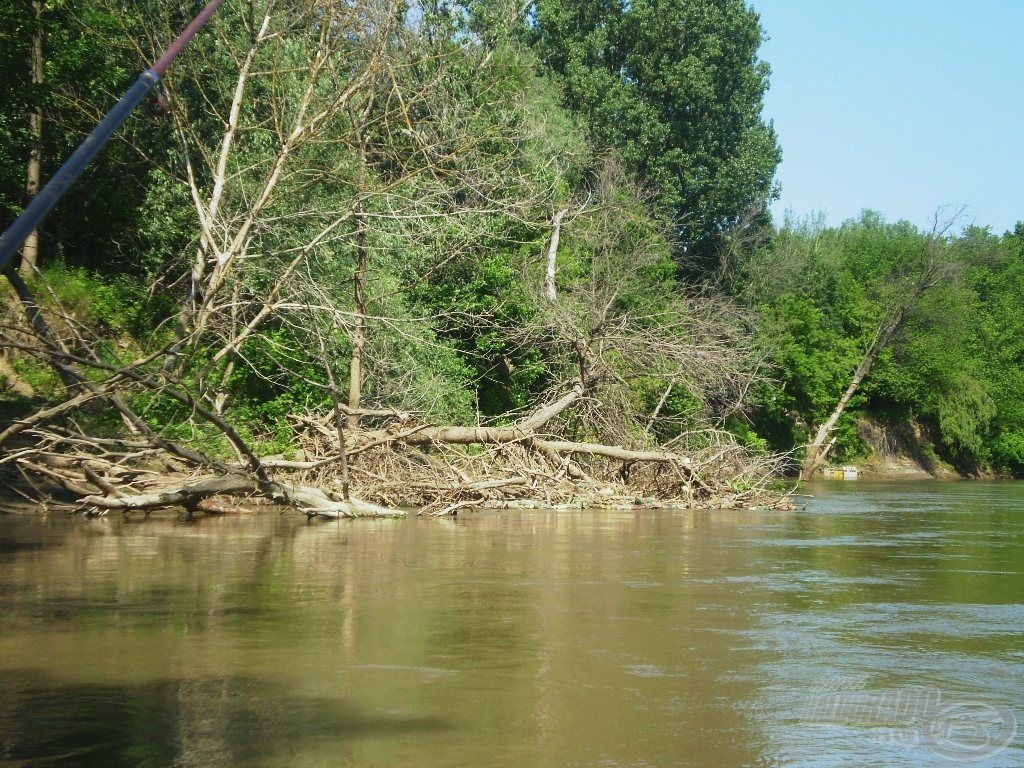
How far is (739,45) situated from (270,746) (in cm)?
4422

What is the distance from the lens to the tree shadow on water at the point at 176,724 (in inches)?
198

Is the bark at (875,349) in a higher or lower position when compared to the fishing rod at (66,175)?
higher

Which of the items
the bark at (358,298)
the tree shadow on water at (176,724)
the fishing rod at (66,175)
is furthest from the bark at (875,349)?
the fishing rod at (66,175)

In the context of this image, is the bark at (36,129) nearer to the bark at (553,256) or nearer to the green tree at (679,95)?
the bark at (553,256)

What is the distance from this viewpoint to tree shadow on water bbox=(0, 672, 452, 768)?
502 cm

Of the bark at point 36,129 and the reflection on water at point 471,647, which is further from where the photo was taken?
the bark at point 36,129

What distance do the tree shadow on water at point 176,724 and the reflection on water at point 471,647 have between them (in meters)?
0.02

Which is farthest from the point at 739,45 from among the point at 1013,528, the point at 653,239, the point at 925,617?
the point at 925,617

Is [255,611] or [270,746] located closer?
[270,746]

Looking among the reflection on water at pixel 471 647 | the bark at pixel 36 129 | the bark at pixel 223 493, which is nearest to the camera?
the reflection on water at pixel 471 647

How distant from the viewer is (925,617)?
9.23 meters

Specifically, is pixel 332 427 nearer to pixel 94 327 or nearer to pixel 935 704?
pixel 94 327

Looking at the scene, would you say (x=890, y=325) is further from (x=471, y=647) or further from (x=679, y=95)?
(x=471, y=647)

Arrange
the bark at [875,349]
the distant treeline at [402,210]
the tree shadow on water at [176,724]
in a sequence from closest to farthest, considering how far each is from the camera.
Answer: the tree shadow on water at [176,724], the distant treeline at [402,210], the bark at [875,349]
